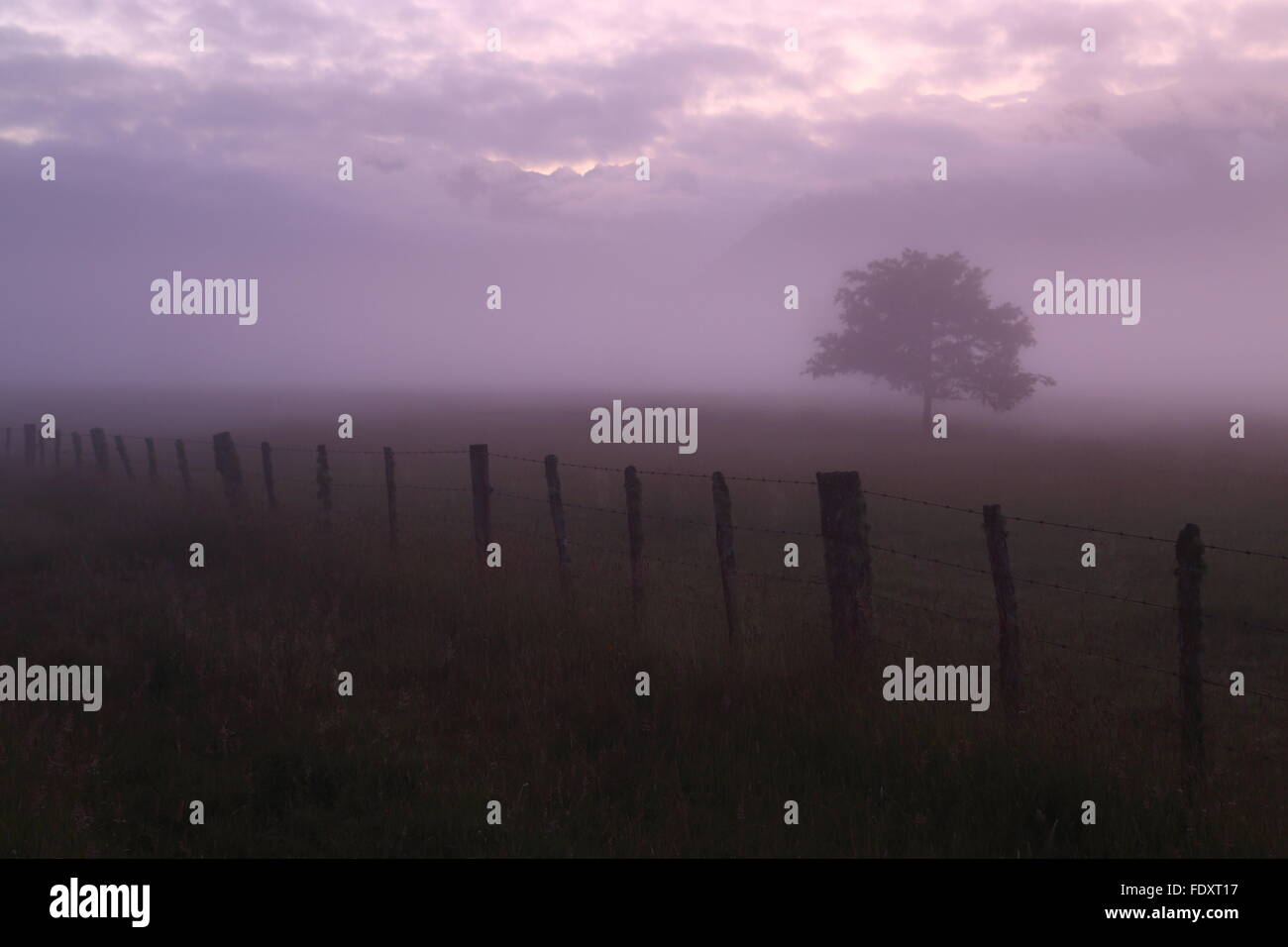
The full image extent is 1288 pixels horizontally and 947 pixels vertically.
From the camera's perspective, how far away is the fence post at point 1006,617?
578 centimetres

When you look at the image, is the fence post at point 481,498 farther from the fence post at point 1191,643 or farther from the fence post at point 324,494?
the fence post at point 1191,643

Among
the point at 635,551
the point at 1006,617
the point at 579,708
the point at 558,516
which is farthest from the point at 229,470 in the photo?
the point at 1006,617

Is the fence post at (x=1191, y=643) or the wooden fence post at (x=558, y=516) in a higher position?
the wooden fence post at (x=558, y=516)

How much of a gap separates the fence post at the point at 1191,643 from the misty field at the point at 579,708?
182 mm

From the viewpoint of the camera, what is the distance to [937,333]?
44062 mm

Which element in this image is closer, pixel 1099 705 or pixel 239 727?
pixel 239 727

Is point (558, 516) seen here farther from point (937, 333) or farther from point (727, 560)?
point (937, 333)

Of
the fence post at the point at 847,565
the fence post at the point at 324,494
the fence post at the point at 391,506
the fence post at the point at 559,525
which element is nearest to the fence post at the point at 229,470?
the fence post at the point at 324,494

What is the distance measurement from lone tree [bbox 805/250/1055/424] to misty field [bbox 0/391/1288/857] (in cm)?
2962

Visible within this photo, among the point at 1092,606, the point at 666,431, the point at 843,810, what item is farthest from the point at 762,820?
the point at 666,431

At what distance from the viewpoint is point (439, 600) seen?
28.5 feet

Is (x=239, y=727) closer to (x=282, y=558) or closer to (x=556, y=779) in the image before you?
(x=556, y=779)

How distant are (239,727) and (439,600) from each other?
116 inches
